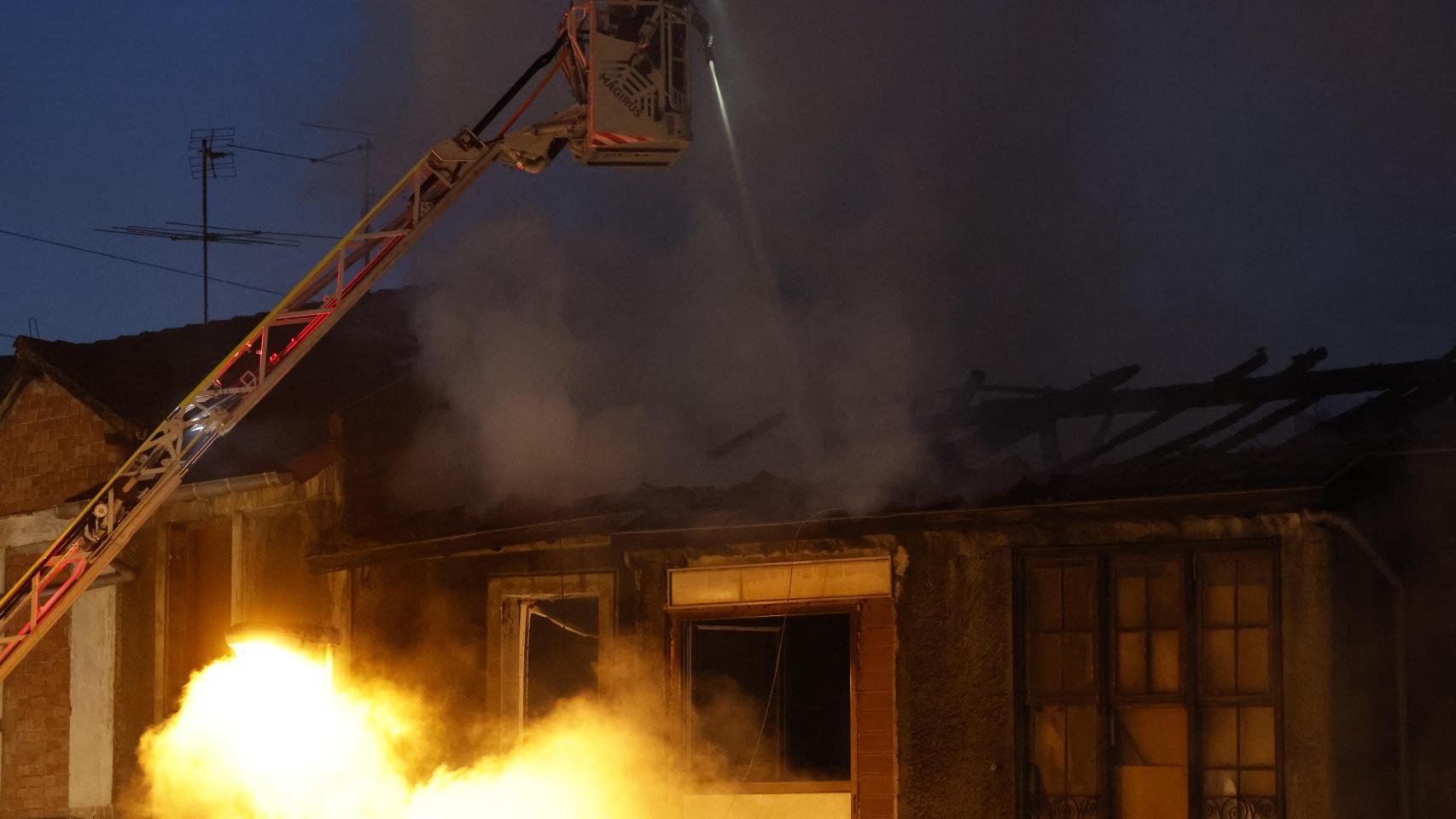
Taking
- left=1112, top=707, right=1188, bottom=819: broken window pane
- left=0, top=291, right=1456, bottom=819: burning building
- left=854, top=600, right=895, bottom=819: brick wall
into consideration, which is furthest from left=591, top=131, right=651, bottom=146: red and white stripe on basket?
left=1112, top=707, right=1188, bottom=819: broken window pane

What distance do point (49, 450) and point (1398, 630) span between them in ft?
50.6

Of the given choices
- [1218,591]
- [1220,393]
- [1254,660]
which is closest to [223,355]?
[1220,393]

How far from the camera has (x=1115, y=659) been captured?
494 inches

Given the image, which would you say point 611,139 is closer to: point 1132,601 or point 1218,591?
point 1132,601

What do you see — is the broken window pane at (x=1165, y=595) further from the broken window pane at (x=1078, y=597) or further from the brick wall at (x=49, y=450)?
the brick wall at (x=49, y=450)

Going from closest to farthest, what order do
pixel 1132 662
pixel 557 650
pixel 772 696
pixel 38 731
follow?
pixel 1132 662, pixel 772 696, pixel 557 650, pixel 38 731

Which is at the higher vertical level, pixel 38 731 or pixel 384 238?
pixel 384 238

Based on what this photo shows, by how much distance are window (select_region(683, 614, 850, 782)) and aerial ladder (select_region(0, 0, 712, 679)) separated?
388 centimetres

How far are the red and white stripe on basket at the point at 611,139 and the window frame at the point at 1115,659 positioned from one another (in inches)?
170

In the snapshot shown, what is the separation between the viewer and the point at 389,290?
22344 mm

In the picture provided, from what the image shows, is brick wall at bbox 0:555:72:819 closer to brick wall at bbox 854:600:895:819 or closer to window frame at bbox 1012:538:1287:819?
brick wall at bbox 854:600:895:819

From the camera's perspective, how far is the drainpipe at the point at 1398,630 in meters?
11.4

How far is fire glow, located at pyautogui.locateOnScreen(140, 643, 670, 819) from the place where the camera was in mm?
14688

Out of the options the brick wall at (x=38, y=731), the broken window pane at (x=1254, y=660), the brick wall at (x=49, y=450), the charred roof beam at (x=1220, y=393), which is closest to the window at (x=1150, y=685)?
the broken window pane at (x=1254, y=660)
